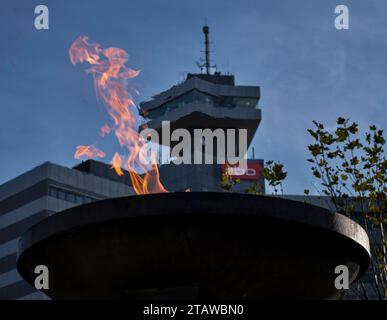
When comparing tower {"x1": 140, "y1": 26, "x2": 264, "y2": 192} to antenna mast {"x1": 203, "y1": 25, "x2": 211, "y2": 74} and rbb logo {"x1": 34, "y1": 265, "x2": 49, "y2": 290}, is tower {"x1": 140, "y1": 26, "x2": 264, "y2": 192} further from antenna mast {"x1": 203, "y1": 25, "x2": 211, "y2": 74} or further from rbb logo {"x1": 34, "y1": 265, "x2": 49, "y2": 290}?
rbb logo {"x1": 34, "y1": 265, "x2": 49, "y2": 290}

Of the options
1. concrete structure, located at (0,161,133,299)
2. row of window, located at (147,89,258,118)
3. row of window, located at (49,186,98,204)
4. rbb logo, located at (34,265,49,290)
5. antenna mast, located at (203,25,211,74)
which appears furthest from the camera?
antenna mast, located at (203,25,211,74)

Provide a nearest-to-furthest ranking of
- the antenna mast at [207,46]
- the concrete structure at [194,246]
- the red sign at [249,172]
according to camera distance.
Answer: the concrete structure at [194,246]
the red sign at [249,172]
the antenna mast at [207,46]

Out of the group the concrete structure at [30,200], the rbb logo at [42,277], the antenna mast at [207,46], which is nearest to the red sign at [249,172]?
the antenna mast at [207,46]

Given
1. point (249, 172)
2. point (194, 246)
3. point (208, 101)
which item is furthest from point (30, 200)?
point (194, 246)

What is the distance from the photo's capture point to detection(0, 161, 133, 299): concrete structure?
77056 millimetres

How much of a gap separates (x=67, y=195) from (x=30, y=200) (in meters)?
4.36

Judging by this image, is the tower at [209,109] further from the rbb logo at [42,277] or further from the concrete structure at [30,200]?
the rbb logo at [42,277]

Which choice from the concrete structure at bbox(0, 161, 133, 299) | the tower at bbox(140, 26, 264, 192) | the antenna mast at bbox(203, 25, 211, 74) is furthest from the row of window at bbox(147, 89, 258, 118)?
the concrete structure at bbox(0, 161, 133, 299)

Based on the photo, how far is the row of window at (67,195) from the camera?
3169 inches

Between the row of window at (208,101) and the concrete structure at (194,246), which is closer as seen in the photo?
the concrete structure at (194,246)

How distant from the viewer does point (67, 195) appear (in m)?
83.0

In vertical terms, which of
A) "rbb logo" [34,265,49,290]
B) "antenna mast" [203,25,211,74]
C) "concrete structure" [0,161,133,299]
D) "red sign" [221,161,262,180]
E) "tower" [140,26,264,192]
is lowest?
"rbb logo" [34,265,49,290]
